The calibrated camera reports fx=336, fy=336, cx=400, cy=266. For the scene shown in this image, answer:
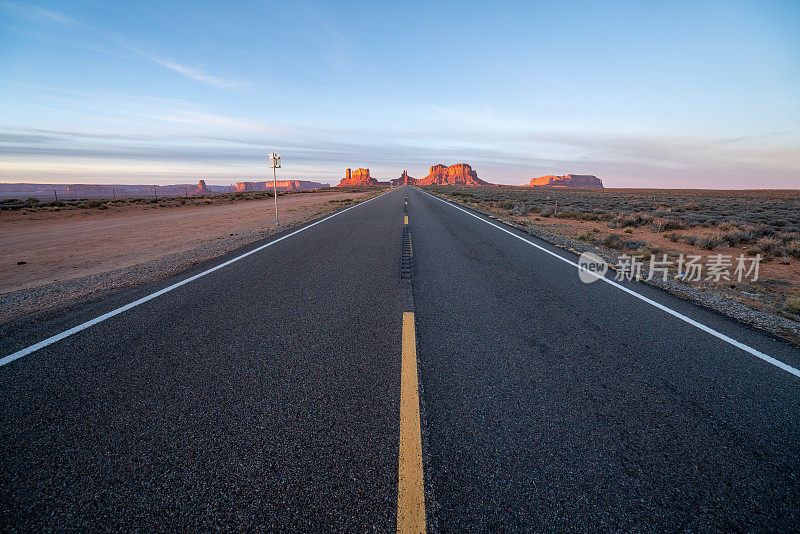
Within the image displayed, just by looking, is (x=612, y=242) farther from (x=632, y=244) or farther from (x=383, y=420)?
(x=383, y=420)

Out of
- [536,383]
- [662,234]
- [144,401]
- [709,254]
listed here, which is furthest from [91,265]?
[662,234]

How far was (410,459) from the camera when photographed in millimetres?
2127

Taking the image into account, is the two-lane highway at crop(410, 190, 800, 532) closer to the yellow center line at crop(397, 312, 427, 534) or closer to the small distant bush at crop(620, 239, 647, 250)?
the yellow center line at crop(397, 312, 427, 534)

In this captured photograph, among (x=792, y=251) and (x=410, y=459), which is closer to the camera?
(x=410, y=459)

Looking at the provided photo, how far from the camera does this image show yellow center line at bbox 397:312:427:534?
1.76 meters

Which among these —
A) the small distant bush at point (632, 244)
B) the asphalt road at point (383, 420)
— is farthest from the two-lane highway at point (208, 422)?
the small distant bush at point (632, 244)

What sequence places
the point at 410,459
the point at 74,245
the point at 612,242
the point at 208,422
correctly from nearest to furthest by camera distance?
the point at 410,459, the point at 208,422, the point at 612,242, the point at 74,245

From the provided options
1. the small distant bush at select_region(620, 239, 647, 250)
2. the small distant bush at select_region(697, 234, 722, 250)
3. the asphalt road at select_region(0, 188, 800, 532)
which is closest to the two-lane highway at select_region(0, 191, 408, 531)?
the asphalt road at select_region(0, 188, 800, 532)

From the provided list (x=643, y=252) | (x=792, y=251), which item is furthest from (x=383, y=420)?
(x=792, y=251)

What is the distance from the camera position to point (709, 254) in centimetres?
998

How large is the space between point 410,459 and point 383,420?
1.36 ft

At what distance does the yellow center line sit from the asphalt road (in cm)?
6

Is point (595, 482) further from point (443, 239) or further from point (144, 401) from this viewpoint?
point (443, 239)

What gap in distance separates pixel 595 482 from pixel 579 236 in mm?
11797
